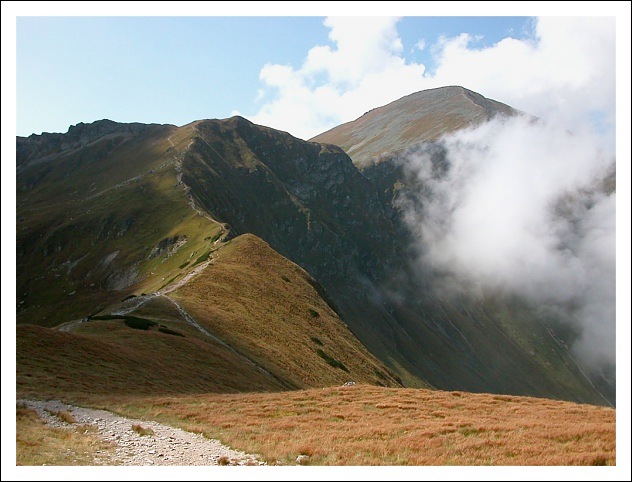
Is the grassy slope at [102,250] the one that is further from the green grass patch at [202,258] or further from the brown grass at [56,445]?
the brown grass at [56,445]

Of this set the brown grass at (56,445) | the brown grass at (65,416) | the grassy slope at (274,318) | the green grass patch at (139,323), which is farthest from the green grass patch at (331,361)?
the brown grass at (56,445)

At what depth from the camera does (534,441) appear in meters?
21.2

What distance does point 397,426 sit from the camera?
2522 centimetres

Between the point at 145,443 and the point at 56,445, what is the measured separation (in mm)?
3492

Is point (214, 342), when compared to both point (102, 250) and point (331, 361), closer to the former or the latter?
point (331, 361)

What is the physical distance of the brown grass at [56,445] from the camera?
18.2 metres

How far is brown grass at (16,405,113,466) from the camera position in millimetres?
18172

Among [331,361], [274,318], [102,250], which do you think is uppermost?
[102,250]

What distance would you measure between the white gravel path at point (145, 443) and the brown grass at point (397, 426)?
1.24 meters

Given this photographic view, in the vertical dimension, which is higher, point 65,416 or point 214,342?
point 65,416

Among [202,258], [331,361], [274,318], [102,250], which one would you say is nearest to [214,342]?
[274,318]

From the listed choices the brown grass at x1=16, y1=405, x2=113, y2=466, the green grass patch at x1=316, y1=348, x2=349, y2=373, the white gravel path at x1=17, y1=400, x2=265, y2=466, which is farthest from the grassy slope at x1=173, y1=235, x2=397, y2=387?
the brown grass at x1=16, y1=405, x2=113, y2=466

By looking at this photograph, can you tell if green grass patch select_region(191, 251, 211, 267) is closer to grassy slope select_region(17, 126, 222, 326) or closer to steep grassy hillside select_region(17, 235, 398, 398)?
steep grassy hillside select_region(17, 235, 398, 398)

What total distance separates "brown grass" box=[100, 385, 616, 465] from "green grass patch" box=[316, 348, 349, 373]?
3842cm
